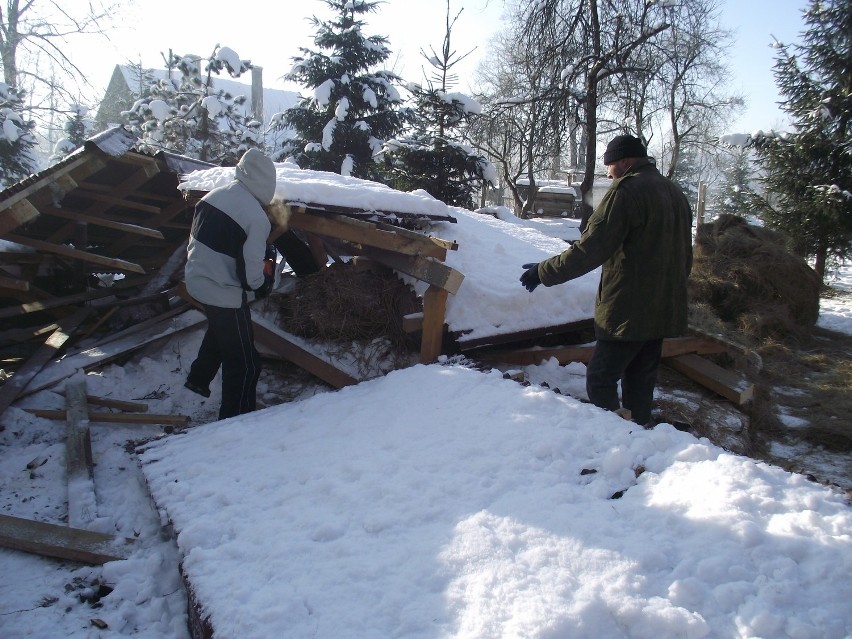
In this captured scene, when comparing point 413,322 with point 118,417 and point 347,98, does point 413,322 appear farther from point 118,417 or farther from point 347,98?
point 347,98

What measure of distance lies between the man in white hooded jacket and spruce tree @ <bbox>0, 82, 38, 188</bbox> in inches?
411

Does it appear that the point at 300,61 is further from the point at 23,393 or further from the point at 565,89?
the point at 23,393

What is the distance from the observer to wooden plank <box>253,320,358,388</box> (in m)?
4.88

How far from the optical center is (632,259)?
135 inches

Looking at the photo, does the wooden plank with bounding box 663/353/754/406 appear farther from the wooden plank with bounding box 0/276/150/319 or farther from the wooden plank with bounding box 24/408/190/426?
the wooden plank with bounding box 0/276/150/319

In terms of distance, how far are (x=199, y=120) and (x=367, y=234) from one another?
1141cm

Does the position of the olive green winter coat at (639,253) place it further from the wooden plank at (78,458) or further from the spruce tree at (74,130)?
the spruce tree at (74,130)

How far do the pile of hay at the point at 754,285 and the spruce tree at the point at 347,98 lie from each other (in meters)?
7.85

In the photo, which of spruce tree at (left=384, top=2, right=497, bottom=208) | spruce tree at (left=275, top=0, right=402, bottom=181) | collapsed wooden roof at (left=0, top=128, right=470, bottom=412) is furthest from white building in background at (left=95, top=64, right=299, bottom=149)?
collapsed wooden roof at (left=0, top=128, right=470, bottom=412)

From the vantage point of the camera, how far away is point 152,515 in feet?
10.9

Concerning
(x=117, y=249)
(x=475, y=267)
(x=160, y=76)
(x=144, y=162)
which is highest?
(x=160, y=76)

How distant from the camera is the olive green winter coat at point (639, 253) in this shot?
336cm

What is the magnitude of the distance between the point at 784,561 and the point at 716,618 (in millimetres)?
350

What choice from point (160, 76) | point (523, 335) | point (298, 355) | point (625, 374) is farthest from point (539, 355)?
point (160, 76)
